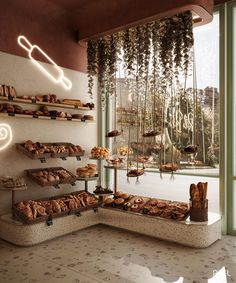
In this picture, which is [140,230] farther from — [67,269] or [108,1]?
[108,1]

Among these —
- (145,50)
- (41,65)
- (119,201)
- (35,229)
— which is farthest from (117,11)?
(35,229)

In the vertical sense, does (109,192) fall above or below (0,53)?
below

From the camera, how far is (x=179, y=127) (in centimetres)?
463

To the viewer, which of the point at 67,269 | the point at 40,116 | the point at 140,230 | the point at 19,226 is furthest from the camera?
the point at 40,116

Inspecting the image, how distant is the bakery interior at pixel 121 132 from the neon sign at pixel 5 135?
14mm

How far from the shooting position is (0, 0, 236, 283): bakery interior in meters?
3.63

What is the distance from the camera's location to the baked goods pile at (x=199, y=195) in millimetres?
3738

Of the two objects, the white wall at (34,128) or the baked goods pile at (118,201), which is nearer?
the white wall at (34,128)

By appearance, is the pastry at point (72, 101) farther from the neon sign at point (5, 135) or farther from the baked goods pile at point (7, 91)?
the neon sign at point (5, 135)

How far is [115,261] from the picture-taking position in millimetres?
3236

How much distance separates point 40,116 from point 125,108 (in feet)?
5.40

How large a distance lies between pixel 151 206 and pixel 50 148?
1.71 m

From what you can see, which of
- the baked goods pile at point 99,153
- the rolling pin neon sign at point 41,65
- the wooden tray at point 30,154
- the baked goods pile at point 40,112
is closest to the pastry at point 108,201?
the baked goods pile at point 99,153

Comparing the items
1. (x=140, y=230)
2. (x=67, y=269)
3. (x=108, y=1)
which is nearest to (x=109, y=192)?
(x=140, y=230)
